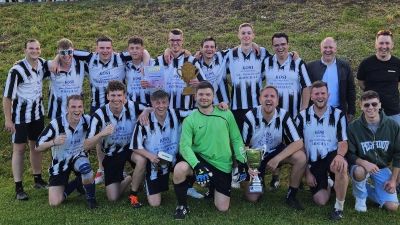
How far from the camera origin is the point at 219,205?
5.16 m

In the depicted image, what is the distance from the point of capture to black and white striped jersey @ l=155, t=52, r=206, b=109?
6.02m

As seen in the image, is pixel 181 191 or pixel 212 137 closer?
pixel 181 191

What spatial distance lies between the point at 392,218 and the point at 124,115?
3583 mm

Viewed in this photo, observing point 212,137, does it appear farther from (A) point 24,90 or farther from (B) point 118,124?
(A) point 24,90

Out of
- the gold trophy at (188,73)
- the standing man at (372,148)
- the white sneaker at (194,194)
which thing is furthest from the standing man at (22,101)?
the standing man at (372,148)

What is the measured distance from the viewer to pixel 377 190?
518 cm

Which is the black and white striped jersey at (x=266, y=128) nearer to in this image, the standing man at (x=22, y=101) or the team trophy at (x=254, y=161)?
the team trophy at (x=254, y=161)

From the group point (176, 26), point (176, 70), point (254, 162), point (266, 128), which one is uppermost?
point (176, 26)

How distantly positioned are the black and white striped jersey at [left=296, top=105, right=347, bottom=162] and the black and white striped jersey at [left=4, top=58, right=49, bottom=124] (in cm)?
374

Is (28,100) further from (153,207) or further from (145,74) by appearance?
(153,207)

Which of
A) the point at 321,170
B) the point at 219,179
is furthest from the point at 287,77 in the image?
the point at 219,179

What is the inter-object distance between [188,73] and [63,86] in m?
1.87

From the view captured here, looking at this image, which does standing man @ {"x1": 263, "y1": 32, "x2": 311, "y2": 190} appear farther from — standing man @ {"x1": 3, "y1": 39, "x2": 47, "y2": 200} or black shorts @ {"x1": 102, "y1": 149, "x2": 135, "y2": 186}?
standing man @ {"x1": 3, "y1": 39, "x2": 47, "y2": 200}

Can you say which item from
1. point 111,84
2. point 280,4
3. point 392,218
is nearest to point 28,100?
point 111,84
